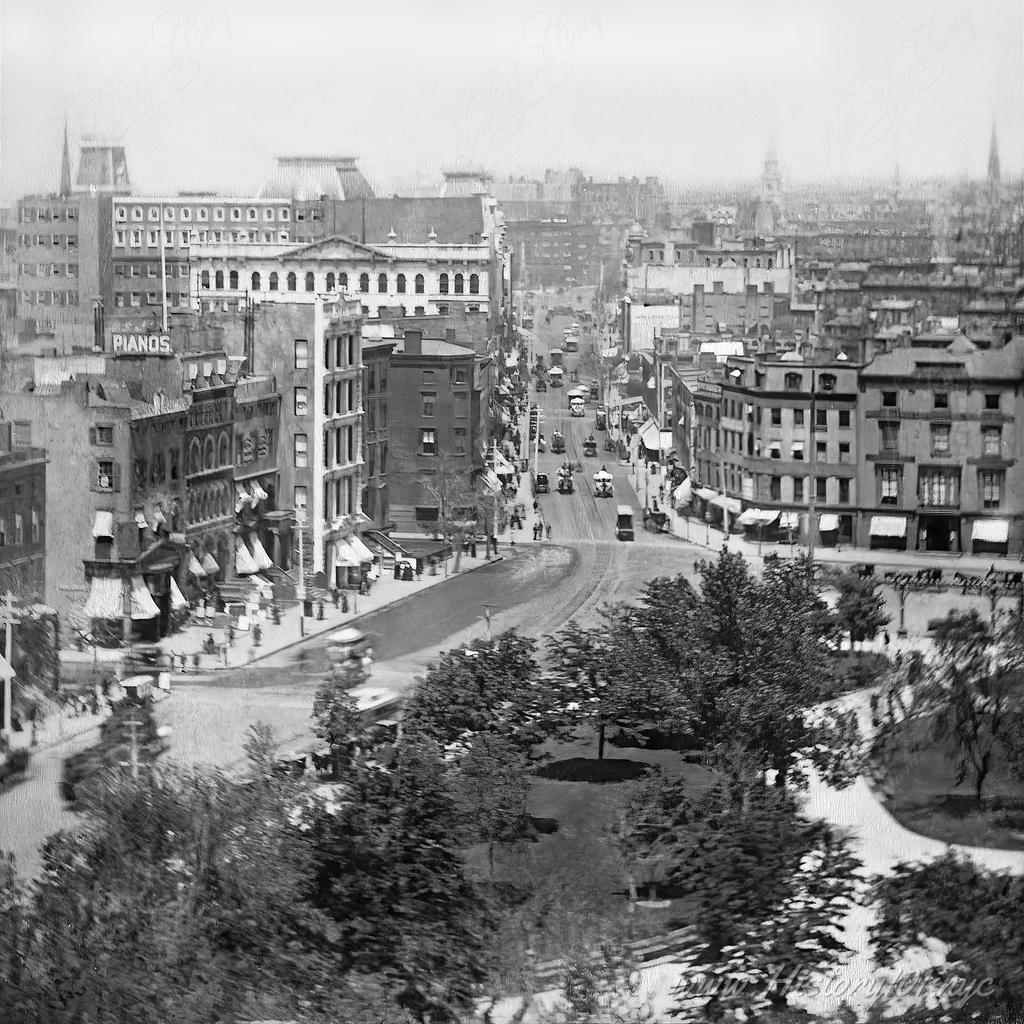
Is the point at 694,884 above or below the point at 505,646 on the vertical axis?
below

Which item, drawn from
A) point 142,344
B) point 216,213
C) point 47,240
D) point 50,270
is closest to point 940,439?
point 216,213

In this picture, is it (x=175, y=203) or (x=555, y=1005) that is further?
(x=175, y=203)

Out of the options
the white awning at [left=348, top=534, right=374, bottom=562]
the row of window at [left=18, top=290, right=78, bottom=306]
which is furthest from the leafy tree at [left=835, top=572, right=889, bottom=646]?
the row of window at [left=18, top=290, right=78, bottom=306]

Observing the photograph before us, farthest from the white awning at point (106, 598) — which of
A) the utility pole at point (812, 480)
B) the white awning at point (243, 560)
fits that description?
the utility pole at point (812, 480)

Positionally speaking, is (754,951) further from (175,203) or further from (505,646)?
(175,203)

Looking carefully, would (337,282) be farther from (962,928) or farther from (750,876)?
(962,928)

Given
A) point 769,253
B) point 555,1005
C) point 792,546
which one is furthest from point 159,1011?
point 769,253
